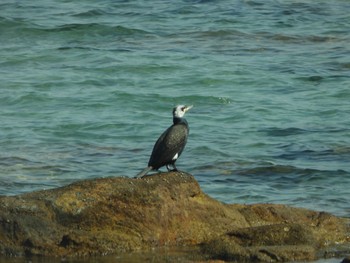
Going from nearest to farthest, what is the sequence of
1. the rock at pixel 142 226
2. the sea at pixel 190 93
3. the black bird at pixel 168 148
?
the rock at pixel 142 226 < the black bird at pixel 168 148 < the sea at pixel 190 93

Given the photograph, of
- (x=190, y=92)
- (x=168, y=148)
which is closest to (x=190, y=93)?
(x=190, y=92)

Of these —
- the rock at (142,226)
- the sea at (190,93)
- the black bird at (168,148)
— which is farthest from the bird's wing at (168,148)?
the sea at (190,93)

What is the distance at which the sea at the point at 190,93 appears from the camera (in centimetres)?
Answer: 1334

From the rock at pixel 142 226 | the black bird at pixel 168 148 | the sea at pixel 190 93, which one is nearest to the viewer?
the rock at pixel 142 226

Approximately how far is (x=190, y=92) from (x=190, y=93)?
0.37ft

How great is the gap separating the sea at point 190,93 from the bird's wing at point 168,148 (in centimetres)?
222

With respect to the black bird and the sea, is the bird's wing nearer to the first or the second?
the black bird

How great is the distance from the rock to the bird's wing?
757 mm

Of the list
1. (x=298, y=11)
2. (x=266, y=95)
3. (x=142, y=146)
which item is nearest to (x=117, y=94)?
(x=266, y=95)

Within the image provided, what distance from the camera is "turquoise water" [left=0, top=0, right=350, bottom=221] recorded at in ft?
43.9

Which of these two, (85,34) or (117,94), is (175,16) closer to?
(85,34)

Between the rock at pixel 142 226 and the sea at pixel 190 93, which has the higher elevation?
Answer: the rock at pixel 142 226

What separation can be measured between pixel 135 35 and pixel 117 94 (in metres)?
4.56

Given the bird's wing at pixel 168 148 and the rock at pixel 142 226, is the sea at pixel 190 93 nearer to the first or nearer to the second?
the bird's wing at pixel 168 148
